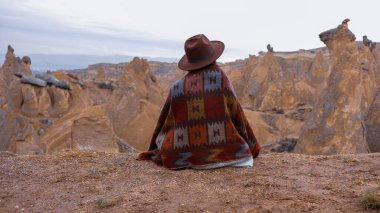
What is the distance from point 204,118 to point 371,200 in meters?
1.85

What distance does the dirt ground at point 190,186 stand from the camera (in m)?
3.93

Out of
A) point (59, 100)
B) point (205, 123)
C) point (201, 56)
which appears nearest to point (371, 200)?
point (205, 123)

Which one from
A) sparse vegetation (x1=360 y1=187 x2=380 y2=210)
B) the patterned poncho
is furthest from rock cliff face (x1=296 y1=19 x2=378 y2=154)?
sparse vegetation (x1=360 y1=187 x2=380 y2=210)

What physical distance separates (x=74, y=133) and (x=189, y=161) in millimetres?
5559

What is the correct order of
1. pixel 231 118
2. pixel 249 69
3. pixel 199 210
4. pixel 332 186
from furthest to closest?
pixel 249 69 < pixel 231 118 < pixel 332 186 < pixel 199 210

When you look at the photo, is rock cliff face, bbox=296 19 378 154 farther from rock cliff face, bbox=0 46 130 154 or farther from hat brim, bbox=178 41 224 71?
hat brim, bbox=178 41 224 71

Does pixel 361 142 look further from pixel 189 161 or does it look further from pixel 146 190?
pixel 146 190

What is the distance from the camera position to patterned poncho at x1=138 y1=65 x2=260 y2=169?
4.93 meters

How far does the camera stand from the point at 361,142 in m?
10.5

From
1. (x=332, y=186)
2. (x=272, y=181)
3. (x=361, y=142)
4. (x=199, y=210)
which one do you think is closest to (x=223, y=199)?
(x=199, y=210)

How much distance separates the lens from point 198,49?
4.98 m

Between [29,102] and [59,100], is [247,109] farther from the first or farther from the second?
[59,100]

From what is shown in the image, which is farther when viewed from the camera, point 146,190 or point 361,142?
point 361,142

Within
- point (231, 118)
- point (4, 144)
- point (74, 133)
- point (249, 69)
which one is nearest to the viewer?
point (231, 118)
